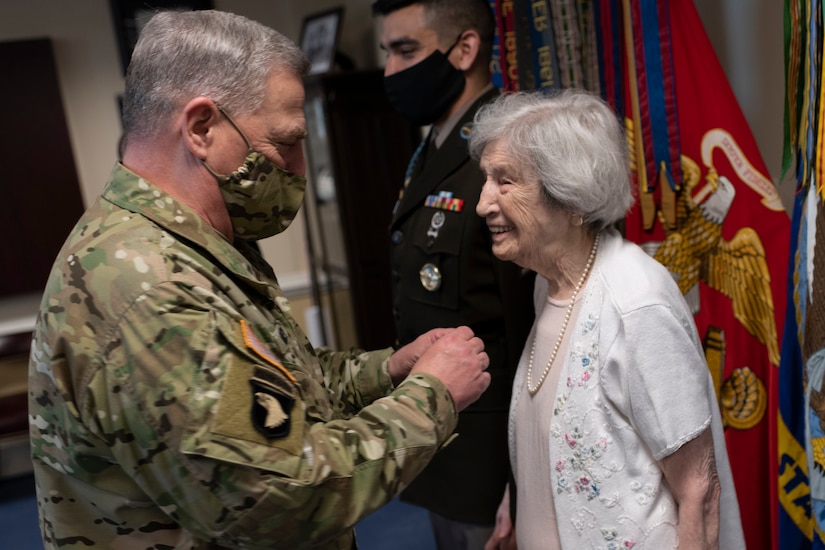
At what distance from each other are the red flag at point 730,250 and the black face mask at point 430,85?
0.52m

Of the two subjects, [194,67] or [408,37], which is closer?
[194,67]

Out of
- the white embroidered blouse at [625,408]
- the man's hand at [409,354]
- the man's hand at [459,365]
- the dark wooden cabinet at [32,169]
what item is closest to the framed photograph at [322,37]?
the dark wooden cabinet at [32,169]

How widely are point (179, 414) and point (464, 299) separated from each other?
3.31 feet

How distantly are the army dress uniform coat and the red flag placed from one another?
426 mm

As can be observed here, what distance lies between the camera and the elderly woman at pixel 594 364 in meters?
1.29

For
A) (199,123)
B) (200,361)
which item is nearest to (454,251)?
(199,123)

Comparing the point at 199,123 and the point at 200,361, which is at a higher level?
the point at 199,123

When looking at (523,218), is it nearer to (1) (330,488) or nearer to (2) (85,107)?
(1) (330,488)

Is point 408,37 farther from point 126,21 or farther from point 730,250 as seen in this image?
point 126,21

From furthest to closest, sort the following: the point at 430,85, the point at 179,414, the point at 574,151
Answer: the point at 430,85 → the point at 574,151 → the point at 179,414

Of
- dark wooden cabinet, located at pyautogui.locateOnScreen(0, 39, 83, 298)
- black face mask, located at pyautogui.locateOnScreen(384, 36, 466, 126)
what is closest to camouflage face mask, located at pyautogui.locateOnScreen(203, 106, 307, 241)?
black face mask, located at pyautogui.locateOnScreen(384, 36, 466, 126)

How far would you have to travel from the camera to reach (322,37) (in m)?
4.26

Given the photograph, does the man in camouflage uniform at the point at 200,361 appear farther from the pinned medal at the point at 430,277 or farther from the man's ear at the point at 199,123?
the pinned medal at the point at 430,277

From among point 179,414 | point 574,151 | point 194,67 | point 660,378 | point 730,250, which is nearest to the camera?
point 179,414
